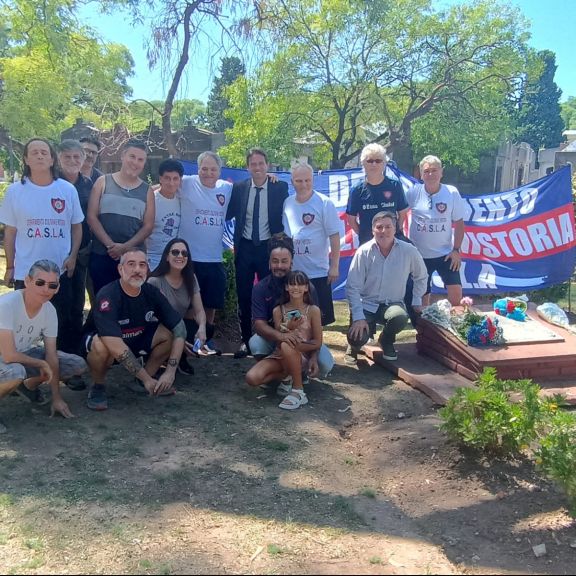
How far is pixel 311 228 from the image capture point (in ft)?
17.2

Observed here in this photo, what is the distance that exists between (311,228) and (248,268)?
67cm

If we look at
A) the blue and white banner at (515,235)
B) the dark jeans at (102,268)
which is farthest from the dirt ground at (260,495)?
the blue and white banner at (515,235)

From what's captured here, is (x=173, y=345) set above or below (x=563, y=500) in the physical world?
above

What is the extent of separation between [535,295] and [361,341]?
4.40 m

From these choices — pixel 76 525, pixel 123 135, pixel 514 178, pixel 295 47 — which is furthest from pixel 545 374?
pixel 514 178

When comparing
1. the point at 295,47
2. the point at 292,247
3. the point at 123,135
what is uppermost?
the point at 295,47

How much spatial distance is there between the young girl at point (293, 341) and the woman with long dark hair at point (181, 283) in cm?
60

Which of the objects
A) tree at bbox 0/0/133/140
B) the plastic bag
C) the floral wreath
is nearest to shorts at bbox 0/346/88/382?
the floral wreath

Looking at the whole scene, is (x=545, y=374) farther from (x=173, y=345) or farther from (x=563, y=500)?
(x=173, y=345)

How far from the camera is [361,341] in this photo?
541 centimetres

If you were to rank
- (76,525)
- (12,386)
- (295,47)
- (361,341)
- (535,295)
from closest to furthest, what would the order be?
1. (76,525)
2. (12,386)
3. (361,341)
4. (535,295)
5. (295,47)

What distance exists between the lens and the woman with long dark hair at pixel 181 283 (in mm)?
4789

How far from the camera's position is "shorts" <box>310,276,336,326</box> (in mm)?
5375

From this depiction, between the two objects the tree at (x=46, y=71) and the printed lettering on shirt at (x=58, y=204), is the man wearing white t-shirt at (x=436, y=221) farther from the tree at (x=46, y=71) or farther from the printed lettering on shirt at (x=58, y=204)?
the tree at (x=46, y=71)
